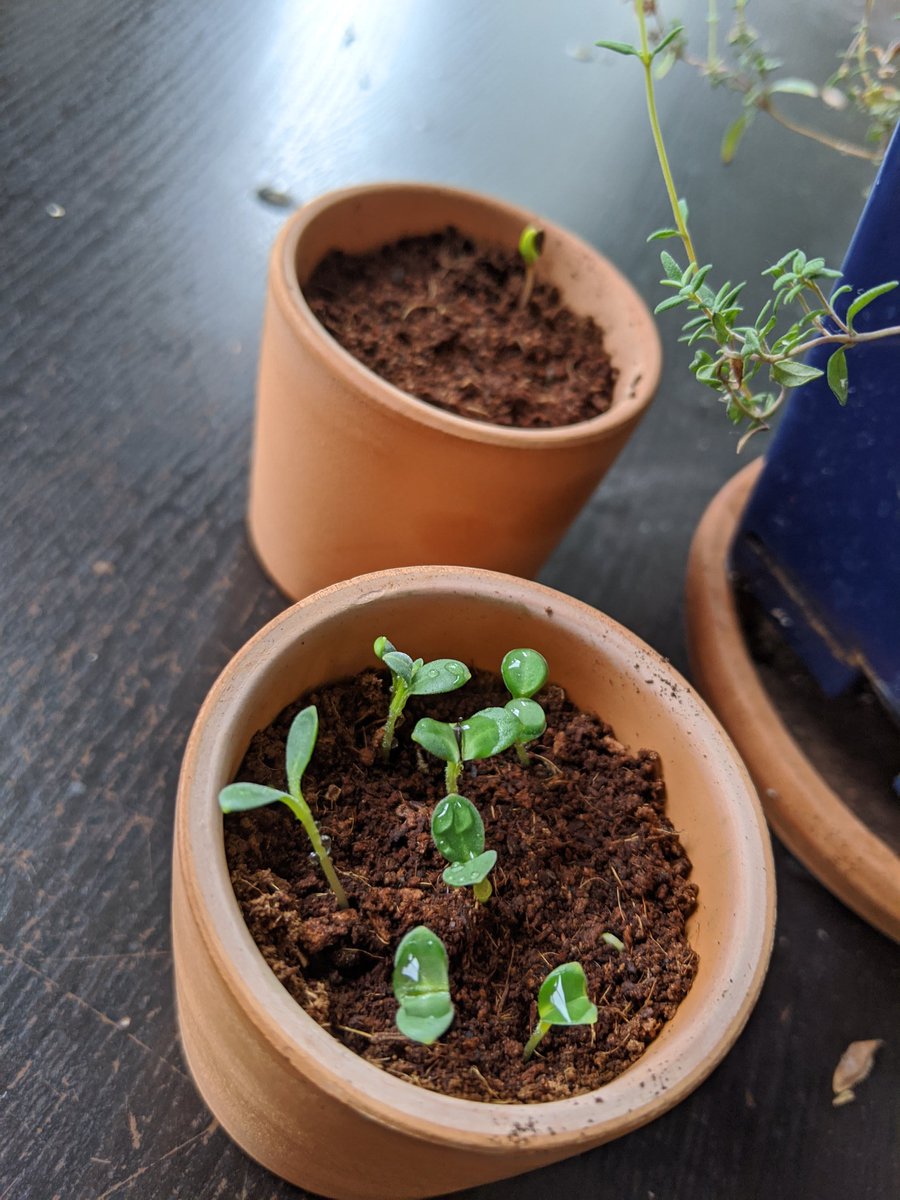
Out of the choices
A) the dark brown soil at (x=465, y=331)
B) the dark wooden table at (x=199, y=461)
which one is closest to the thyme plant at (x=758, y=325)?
the dark brown soil at (x=465, y=331)

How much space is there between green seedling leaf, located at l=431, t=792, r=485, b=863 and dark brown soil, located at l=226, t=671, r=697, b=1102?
75 mm

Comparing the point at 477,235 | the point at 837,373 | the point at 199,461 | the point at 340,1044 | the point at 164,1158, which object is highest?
the point at 837,373

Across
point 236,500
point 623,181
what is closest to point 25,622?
point 236,500

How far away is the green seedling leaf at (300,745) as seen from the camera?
1.81 ft

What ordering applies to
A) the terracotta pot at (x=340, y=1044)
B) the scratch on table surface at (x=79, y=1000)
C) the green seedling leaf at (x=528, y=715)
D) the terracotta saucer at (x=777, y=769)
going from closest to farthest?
the terracotta pot at (x=340, y=1044) < the green seedling leaf at (x=528, y=715) < the scratch on table surface at (x=79, y=1000) < the terracotta saucer at (x=777, y=769)

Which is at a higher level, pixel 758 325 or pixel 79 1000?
pixel 758 325

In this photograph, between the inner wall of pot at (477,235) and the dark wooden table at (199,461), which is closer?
the dark wooden table at (199,461)

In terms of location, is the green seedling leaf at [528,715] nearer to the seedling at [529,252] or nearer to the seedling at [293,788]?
the seedling at [293,788]

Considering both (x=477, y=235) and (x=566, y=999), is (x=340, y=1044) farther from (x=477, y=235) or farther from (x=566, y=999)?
(x=477, y=235)

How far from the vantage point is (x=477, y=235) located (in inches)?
43.4

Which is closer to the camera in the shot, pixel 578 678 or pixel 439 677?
pixel 439 677

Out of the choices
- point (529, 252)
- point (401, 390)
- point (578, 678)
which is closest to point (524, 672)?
point (578, 678)

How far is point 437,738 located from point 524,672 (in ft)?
0.28

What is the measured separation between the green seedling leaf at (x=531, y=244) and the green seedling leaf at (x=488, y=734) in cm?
63
